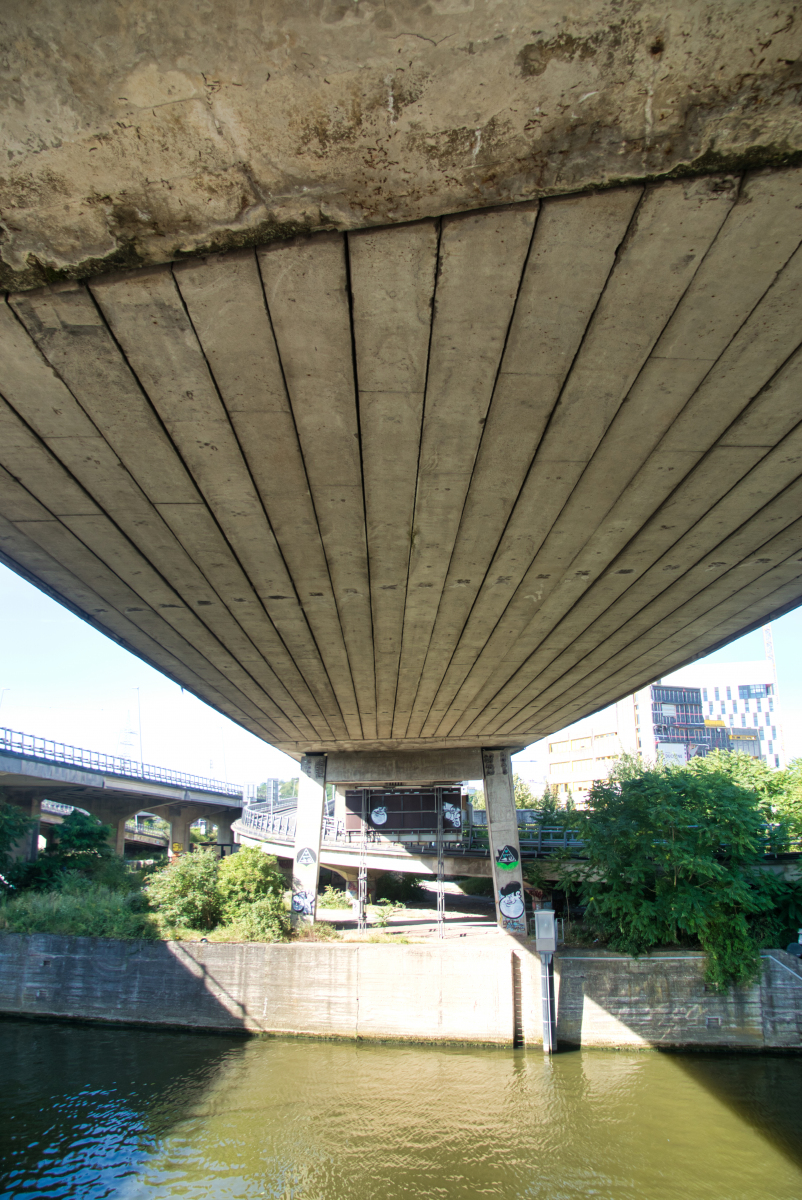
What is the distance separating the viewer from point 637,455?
5.39 meters

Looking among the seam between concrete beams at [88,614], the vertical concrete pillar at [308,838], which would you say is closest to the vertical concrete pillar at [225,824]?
the vertical concrete pillar at [308,838]

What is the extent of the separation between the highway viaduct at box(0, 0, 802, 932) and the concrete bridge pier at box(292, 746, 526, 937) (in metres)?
16.6

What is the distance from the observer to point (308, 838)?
23.7 m

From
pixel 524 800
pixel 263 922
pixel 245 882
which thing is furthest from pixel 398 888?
pixel 263 922

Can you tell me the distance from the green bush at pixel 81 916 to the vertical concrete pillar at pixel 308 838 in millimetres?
4653

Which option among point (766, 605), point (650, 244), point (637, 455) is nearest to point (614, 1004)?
point (766, 605)

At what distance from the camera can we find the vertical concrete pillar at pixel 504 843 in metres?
21.7

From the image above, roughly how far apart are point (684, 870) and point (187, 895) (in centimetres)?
1512

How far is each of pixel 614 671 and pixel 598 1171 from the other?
27.1 feet

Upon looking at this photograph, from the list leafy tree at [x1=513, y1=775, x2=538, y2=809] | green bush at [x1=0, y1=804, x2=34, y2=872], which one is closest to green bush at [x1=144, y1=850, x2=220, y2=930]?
green bush at [x1=0, y1=804, x2=34, y2=872]

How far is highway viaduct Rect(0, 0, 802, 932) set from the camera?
104 inches

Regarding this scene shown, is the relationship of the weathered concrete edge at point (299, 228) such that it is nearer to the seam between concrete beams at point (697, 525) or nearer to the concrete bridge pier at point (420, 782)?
the seam between concrete beams at point (697, 525)

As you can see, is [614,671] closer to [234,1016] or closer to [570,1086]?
[570,1086]

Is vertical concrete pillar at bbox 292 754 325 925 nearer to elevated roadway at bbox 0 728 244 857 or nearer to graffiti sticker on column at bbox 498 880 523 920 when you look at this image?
graffiti sticker on column at bbox 498 880 523 920
